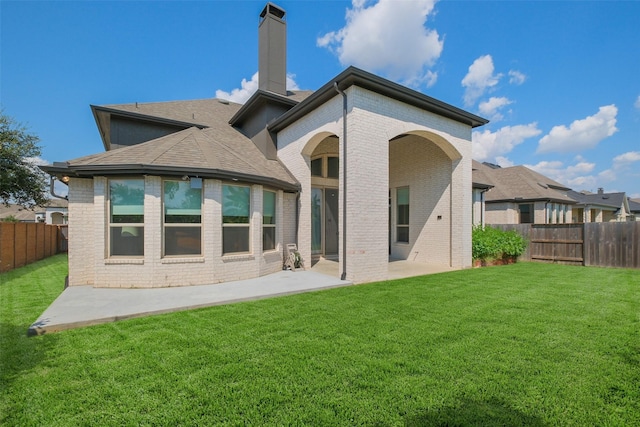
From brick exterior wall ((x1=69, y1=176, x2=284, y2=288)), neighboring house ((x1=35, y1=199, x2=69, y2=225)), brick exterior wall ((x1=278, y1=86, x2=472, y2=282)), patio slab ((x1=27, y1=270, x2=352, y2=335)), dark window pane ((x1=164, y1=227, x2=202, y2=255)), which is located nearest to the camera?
patio slab ((x1=27, y1=270, x2=352, y2=335))

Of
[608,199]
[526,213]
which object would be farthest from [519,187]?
[608,199]

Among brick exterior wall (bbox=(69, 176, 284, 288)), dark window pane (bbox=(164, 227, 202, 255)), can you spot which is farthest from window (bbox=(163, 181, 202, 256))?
brick exterior wall (bbox=(69, 176, 284, 288))

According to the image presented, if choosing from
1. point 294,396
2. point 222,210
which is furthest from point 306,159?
point 294,396

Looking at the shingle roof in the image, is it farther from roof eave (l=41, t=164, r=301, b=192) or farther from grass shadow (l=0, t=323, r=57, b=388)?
grass shadow (l=0, t=323, r=57, b=388)

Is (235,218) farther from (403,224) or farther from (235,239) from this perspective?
(403,224)

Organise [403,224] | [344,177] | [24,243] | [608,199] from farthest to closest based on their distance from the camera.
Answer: [608,199] → [403,224] → [24,243] → [344,177]

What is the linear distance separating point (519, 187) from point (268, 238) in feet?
64.3

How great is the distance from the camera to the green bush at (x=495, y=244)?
1012cm

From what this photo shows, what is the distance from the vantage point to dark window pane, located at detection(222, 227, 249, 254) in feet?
23.6

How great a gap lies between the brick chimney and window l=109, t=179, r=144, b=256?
7.17m

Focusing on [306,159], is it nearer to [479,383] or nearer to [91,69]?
[479,383]

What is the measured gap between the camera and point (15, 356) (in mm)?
3303

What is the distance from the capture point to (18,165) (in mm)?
16594

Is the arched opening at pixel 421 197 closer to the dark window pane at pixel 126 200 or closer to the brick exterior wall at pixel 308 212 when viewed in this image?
the brick exterior wall at pixel 308 212
